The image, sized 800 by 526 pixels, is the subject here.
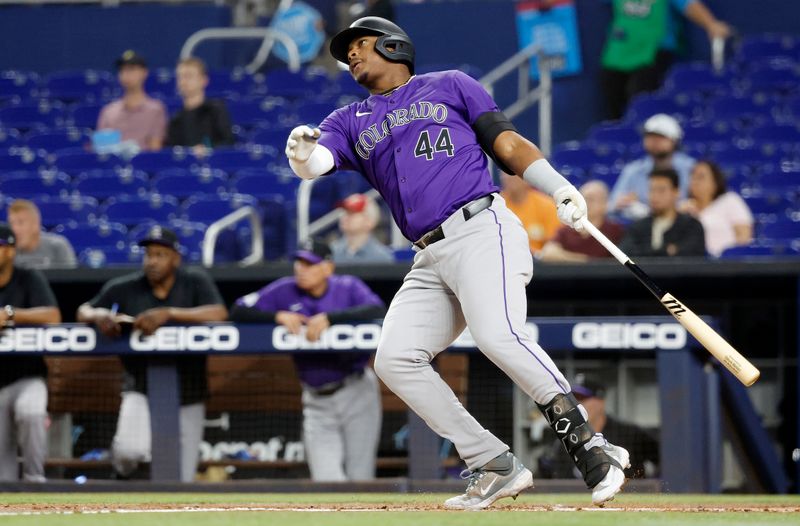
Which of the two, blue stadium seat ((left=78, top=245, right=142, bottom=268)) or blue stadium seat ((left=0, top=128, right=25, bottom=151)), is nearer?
blue stadium seat ((left=78, top=245, right=142, bottom=268))

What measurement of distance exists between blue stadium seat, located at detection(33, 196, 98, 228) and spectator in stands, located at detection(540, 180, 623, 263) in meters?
3.67

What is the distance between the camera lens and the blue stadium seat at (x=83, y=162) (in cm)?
1150

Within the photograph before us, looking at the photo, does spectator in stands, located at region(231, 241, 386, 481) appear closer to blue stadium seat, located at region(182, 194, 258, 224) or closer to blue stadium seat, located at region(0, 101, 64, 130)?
blue stadium seat, located at region(182, 194, 258, 224)

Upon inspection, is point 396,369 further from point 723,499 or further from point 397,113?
point 723,499

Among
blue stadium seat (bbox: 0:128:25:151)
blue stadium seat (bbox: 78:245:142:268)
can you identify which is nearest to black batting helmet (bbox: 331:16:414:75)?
blue stadium seat (bbox: 78:245:142:268)

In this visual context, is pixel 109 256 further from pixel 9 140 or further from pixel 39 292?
pixel 9 140

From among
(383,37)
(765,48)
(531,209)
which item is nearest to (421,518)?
(383,37)

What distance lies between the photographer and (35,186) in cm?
1127

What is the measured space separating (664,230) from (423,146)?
3711 millimetres

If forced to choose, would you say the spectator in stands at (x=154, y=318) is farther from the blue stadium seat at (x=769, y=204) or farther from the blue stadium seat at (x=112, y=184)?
the blue stadium seat at (x=769, y=204)

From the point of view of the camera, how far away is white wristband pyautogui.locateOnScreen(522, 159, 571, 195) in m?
4.70

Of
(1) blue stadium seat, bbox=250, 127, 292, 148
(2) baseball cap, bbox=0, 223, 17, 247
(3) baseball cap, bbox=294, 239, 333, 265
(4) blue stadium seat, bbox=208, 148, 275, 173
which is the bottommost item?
(3) baseball cap, bbox=294, 239, 333, 265

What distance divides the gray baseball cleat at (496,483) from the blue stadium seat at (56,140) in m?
8.24

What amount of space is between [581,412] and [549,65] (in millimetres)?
8393
